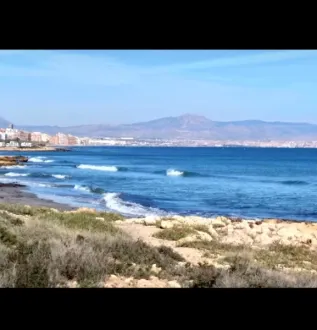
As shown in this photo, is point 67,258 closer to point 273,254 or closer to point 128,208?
point 273,254

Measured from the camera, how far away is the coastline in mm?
16500

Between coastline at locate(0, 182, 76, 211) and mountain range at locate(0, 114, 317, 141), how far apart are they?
7445 cm

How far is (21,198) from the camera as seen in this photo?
18.4 m

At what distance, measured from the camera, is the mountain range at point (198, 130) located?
100625 millimetres

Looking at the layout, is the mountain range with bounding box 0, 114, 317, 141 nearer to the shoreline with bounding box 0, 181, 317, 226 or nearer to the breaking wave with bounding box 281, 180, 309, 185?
the breaking wave with bounding box 281, 180, 309, 185

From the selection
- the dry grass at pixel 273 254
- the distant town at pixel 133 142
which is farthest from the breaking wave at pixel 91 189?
the distant town at pixel 133 142

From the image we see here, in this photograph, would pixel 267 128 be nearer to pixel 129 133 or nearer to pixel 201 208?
pixel 129 133

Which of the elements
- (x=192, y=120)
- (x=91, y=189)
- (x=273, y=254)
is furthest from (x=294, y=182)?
(x=192, y=120)

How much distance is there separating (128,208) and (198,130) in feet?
277

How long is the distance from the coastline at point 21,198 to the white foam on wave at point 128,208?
5.79 feet

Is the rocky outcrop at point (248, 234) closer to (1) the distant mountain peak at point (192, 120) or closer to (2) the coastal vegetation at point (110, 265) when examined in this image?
(2) the coastal vegetation at point (110, 265)
